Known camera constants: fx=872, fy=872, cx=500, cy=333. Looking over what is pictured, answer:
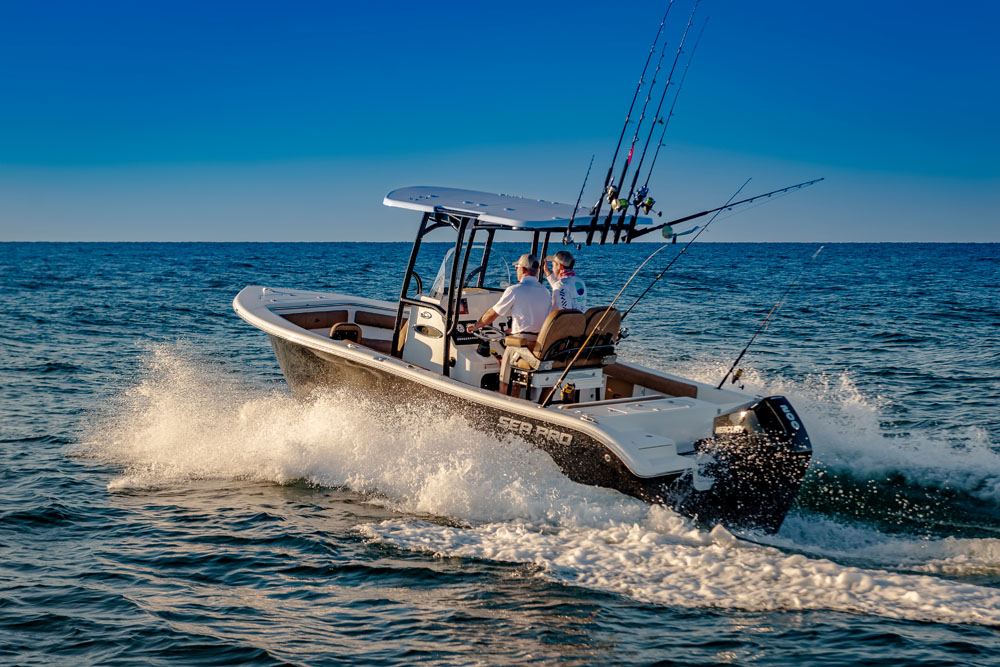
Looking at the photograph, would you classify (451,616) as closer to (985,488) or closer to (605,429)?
(605,429)

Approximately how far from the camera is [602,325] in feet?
23.7

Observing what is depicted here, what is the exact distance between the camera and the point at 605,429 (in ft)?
20.8

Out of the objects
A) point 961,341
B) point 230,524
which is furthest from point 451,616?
point 961,341

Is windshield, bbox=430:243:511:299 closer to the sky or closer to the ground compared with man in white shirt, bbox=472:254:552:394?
closer to the sky

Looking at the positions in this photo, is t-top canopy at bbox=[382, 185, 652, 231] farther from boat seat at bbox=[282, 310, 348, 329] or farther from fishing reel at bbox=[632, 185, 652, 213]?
boat seat at bbox=[282, 310, 348, 329]

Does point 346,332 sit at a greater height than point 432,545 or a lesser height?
greater

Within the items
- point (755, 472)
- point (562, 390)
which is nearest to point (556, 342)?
point (562, 390)

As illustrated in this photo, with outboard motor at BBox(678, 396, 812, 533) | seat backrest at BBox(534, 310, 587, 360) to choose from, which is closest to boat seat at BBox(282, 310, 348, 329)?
seat backrest at BBox(534, 310, 587, 360)

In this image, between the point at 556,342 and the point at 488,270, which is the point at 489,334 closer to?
the point at 556,342

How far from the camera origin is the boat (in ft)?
20.8

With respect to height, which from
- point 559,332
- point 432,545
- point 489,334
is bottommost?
point 432,545

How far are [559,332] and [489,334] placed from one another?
108 centimetres

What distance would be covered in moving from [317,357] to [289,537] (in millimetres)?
2432

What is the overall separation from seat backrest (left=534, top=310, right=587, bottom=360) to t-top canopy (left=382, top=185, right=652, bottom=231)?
2.38 ft
